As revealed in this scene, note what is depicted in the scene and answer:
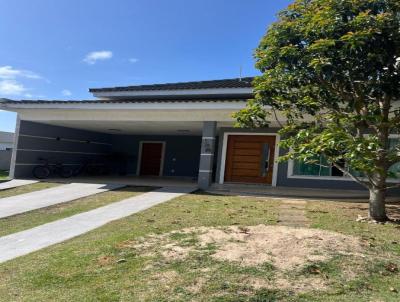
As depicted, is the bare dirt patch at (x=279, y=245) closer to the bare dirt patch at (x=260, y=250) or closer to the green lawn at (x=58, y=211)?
the bare dirt patch at (x=260, y=250)

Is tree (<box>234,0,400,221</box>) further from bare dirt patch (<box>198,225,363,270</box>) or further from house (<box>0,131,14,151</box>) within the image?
house (<box>0,131,14,151</box>)

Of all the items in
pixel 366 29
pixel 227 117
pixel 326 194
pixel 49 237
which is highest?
pixel 366 29

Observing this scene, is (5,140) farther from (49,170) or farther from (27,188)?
(27,188)

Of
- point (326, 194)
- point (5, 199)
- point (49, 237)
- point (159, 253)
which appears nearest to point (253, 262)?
point (159, 253)

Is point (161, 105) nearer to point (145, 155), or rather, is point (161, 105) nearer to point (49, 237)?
point (49, 237)

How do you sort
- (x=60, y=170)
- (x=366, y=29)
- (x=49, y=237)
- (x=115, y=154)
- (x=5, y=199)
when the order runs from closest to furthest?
(x=366, y=29) < (x=49, y=237) < (x=5, y=199) < (x=60, y=170) < (x=115, y=154)

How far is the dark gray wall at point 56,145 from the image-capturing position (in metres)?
17.6

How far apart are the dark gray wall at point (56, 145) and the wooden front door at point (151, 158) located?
2.20m

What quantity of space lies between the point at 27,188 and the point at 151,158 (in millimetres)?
9317

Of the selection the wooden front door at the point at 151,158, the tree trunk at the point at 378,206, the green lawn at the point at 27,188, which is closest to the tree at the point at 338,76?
the tree trunk at the point at 378,206

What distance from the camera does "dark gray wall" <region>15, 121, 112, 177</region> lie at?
57.8 ft

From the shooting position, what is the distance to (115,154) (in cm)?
2305

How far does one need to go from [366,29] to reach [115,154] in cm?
1773

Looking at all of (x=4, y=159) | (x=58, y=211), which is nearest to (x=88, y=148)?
(x=4, y=159)
